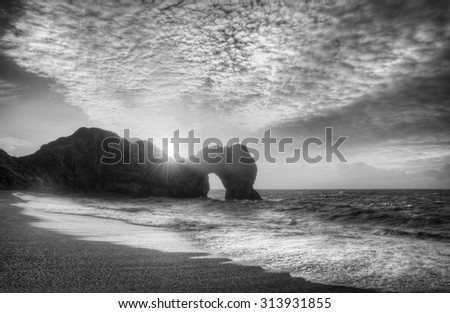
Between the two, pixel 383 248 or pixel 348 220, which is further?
pixel 348 220

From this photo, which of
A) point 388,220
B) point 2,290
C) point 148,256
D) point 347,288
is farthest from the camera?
point 388,220

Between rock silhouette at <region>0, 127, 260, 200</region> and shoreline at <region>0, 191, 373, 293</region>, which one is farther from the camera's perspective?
rock silhouette at <region>0, 127, 260, 200</region>

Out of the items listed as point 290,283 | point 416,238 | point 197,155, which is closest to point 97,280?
point 290,283

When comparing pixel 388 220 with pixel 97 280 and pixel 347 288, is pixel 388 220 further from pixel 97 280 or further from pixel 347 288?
pixel 97 280

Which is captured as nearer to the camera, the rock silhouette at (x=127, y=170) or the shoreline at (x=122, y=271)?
the shoreline at (x=122, y=271)

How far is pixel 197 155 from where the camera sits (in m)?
45.7

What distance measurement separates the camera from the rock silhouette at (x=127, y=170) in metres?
44.0

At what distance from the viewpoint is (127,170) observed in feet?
148

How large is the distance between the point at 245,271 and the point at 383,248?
16.6 ft

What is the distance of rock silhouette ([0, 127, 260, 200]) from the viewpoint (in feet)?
144

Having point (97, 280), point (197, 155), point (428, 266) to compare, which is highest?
point (197, 155)

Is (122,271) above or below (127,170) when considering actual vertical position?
below

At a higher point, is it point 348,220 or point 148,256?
point 148,256

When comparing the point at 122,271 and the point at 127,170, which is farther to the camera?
the point at 127,170
